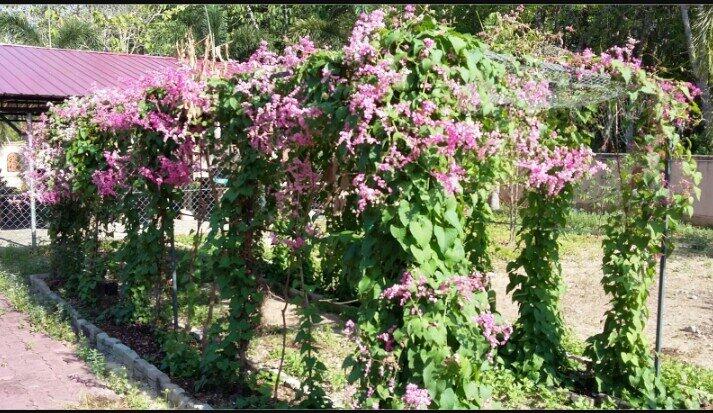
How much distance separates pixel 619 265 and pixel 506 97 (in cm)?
139

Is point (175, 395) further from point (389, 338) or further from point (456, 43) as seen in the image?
point (456, 43)

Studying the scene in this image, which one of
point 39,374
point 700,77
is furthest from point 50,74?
point 700,77

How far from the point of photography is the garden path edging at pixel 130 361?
4.39 meters

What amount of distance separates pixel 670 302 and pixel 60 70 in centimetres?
1149

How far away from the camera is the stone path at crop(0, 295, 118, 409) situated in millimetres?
4535

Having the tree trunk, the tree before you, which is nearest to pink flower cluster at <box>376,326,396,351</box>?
the tree trunk

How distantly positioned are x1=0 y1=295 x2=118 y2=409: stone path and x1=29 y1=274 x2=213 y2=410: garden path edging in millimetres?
245

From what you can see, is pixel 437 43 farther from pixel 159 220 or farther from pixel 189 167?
pixel 159 220

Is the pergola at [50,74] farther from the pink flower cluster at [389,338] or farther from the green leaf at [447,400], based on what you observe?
the green leaf at [447,400]

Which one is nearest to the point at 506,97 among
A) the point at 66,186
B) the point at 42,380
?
the point at 42,380

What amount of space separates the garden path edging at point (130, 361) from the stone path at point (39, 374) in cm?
24

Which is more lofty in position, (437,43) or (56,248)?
(437,43)

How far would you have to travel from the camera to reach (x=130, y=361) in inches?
203

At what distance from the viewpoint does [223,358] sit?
176 inches
